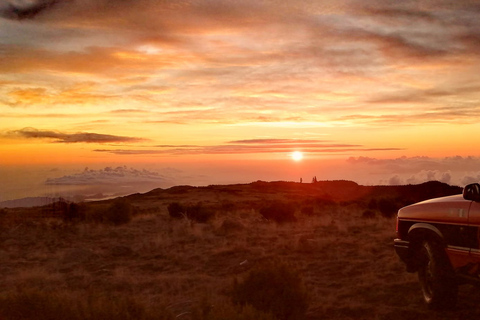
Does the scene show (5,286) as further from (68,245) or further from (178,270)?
(68,245)

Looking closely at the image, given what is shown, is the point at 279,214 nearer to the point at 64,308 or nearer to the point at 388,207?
the point at 388,207

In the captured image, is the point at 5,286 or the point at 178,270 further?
the point at 178,270

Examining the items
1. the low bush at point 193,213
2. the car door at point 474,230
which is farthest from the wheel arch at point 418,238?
the low bush at point 193,213

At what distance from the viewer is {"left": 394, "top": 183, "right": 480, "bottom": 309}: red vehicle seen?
6.47 meters

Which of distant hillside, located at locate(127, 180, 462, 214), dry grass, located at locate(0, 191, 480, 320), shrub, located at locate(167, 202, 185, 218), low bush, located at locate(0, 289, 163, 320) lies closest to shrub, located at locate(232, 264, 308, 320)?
dry grass, located at locate(0, 191, 480, 320)

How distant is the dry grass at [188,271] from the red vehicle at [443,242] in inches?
17.5

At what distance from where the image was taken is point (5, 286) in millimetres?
12039

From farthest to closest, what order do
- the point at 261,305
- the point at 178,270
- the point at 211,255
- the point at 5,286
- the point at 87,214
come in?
the point at 87,214 → the point at 211,255 → the point at 178,270 → the point at 5,286 → the point at 261,305

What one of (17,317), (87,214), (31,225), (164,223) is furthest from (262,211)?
(17,317)

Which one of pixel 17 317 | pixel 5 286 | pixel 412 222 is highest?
pixel 412 222

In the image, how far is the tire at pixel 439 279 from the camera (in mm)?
7277

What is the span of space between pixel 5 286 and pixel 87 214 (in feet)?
58.3

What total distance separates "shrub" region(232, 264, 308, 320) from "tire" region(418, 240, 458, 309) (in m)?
2.02

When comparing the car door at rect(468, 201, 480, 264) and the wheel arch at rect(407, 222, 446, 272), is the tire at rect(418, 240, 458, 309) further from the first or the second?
the car door at rect(468, 201, 480, 264)
